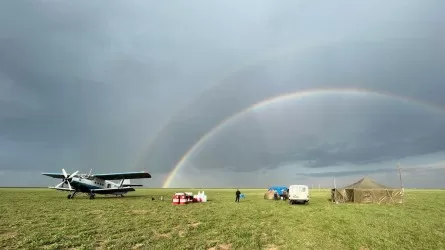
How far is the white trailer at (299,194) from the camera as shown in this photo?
176 ft

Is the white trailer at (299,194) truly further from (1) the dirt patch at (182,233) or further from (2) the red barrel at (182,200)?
(1) the dirt patch at (182,233)

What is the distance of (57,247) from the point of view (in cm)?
1673

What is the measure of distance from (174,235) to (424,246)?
54.2 ft

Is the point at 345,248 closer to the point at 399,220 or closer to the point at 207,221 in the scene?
the point at 207,221

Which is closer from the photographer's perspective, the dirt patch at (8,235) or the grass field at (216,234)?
the grass field at (216,234)

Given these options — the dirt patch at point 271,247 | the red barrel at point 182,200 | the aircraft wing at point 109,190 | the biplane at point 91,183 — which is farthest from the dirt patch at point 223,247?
the aircraft wing at point 109,190

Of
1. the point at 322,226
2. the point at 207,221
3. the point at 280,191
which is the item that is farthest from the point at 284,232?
the point at 280,191

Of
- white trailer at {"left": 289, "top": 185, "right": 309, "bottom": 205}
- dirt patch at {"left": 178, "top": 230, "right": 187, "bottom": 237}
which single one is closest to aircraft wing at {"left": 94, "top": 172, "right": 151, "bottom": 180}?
white trailer at {"left": 289, "top": 185, "right": 309, "bottom": 205}

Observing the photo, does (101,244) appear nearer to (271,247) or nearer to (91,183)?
(271,247)

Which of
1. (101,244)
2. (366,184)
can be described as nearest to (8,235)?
(101,244)

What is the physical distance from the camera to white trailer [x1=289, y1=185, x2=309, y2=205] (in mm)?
53500

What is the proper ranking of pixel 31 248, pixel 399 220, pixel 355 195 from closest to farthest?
pixel 31 248, pixel 399 220, pixel 355 195

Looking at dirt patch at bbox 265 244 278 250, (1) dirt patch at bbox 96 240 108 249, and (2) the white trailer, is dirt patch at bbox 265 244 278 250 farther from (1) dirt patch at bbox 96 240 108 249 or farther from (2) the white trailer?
(2) the white trailer

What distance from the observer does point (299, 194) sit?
177ft
